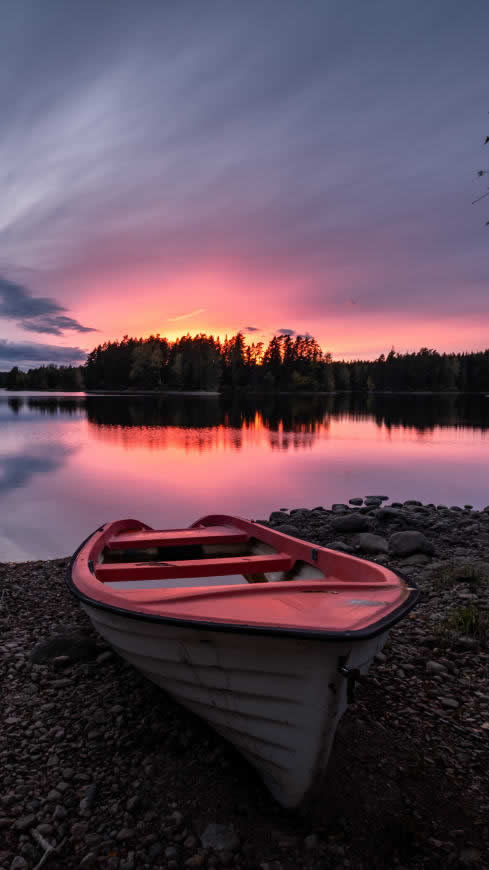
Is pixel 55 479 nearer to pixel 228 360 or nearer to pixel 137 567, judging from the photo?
pixel 137 567

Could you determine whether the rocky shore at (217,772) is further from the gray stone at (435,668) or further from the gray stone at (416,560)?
the gray stone at (416,560)

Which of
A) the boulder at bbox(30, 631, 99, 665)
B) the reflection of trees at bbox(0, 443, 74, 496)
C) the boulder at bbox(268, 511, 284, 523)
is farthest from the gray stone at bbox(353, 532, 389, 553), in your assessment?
the reflection of trees at bbox(0, 443, 74, 496)

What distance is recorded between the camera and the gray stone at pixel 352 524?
11227mm

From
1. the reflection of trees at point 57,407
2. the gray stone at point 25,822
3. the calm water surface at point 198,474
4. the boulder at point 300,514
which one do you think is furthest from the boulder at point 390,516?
the reflection of trees at point 57,407

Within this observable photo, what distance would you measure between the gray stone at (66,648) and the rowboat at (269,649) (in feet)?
3.91

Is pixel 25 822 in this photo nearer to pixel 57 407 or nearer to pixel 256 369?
pixel 57 407

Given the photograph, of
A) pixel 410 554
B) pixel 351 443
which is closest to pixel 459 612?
pixel 410 554

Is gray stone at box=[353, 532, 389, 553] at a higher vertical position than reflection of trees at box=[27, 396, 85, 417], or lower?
lower

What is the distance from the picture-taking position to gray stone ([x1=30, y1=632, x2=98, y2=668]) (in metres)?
5.32

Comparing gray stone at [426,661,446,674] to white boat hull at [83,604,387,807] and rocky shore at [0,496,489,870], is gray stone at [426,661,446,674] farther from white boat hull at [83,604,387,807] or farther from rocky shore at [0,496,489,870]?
white boat hull at [83,604,387,807]

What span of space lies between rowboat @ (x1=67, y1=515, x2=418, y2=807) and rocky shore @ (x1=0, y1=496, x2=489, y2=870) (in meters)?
0.36

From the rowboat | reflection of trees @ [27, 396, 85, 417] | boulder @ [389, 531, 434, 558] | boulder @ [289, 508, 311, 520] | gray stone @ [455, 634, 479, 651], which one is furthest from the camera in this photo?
reflection of trees @ [27, 396, 85, 417]

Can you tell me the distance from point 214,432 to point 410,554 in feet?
105

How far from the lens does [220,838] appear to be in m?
3.12
